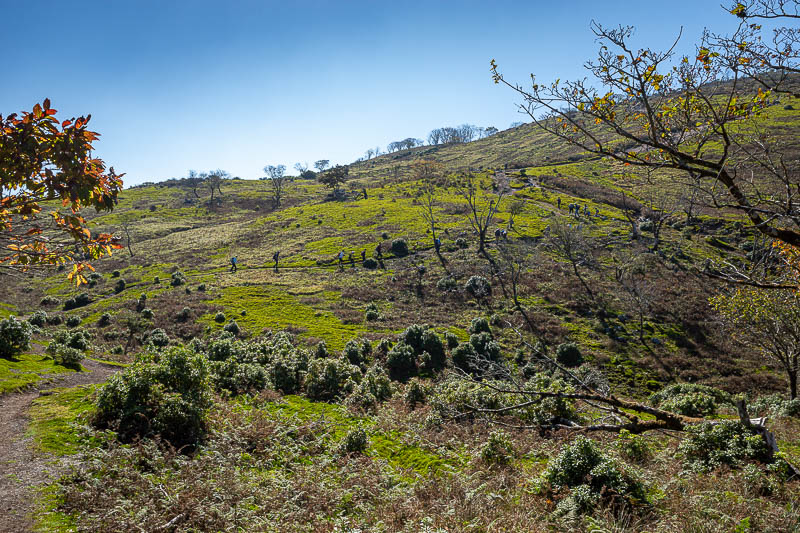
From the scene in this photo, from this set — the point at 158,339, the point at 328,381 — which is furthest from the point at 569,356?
the point at 158,339

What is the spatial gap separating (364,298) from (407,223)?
32.7 meters

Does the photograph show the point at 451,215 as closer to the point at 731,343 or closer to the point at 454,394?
the point at 731,343

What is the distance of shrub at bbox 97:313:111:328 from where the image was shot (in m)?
40.0

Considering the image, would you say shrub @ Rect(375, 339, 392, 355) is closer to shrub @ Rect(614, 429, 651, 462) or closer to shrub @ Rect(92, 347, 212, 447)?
shrub @ Rect(92, 347, 212, 447)

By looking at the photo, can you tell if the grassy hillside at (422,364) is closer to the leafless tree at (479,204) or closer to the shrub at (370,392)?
the shrub at (370,392)

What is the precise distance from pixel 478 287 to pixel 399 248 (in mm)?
20252

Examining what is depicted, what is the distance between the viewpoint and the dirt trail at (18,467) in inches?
256

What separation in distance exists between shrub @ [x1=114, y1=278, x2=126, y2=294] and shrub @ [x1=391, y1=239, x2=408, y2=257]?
4013cm

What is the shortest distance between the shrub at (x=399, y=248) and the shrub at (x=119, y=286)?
40.1m

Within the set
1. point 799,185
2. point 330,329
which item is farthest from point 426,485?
point 330,329

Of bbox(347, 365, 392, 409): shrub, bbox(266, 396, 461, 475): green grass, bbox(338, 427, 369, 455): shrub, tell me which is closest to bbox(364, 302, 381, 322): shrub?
bbox(347, 365, 392, 409): shrub

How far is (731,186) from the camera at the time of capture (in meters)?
6.43

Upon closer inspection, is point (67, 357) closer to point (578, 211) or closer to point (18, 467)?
point (18, 467)

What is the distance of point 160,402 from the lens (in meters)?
10.4
